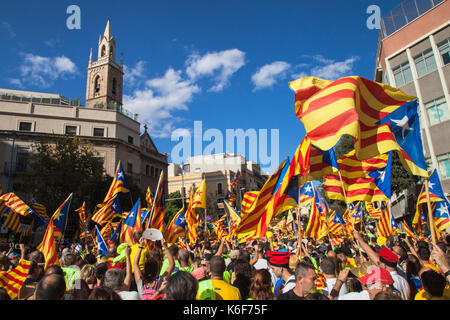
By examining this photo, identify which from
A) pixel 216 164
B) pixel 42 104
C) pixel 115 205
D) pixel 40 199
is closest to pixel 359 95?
pixel 115 205

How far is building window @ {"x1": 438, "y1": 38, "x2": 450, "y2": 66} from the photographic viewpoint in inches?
848

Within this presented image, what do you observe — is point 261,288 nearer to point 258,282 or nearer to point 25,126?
point 258,282

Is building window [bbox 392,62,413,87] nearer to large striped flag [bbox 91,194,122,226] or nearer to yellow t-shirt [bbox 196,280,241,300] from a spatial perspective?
large striped flag [bbox 91,194,122,226]

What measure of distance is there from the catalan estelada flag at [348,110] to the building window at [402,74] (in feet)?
75.3

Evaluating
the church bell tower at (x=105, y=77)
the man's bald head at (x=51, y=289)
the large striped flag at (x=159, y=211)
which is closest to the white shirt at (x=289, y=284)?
the man's bald head at (x=51, y=289)

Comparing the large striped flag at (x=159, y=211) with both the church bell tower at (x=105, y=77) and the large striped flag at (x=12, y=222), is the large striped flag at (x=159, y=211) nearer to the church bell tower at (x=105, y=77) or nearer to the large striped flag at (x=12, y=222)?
the large striped flag at (x=12, y=222)

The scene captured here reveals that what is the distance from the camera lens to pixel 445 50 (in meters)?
21.7

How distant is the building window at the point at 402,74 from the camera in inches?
960

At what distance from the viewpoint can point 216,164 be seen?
84.1 m

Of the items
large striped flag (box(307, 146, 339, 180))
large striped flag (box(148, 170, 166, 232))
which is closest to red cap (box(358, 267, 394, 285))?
large striped flag (box(307, 146, 339, 180))

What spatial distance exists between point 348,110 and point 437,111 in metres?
22.3
